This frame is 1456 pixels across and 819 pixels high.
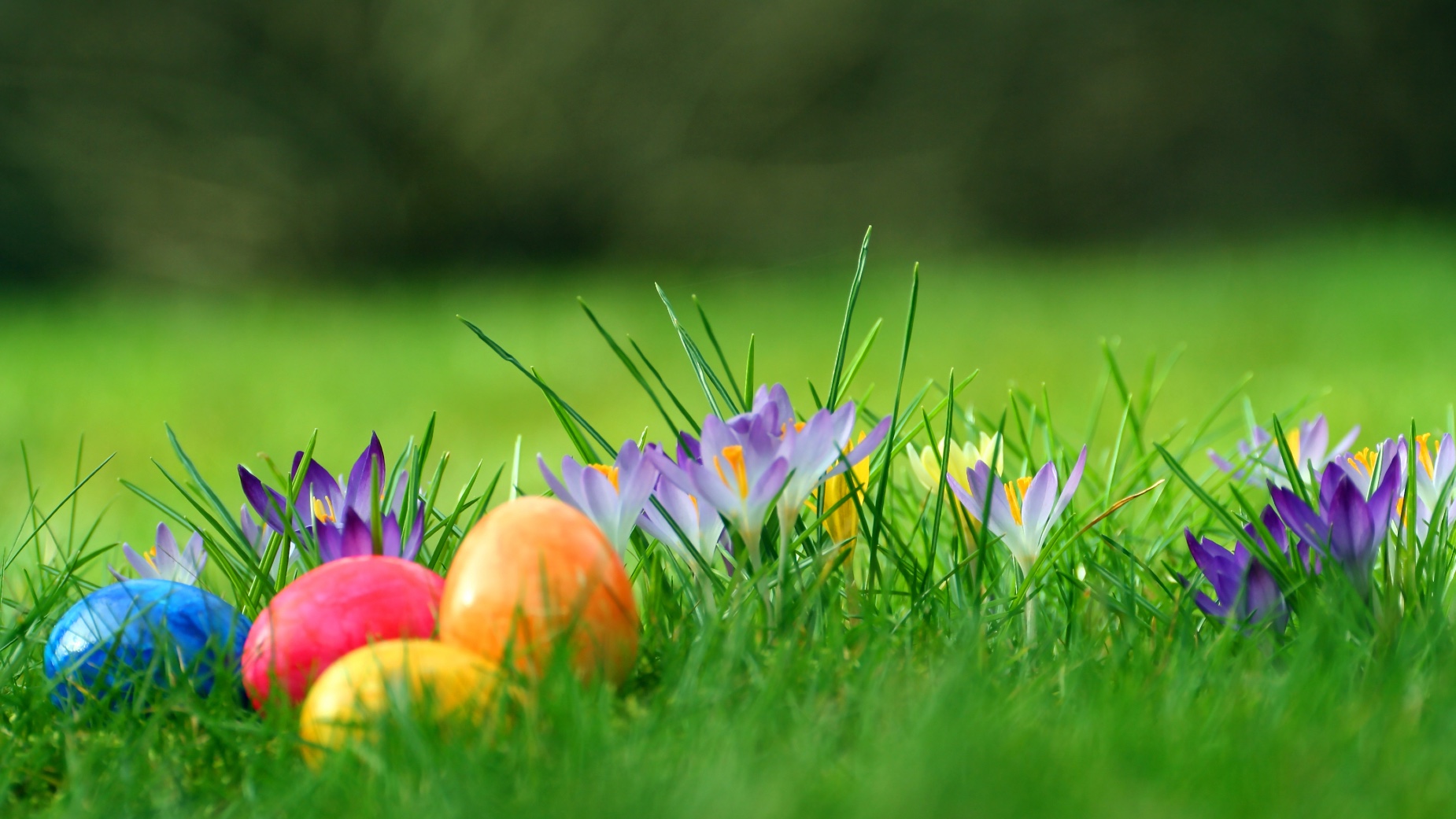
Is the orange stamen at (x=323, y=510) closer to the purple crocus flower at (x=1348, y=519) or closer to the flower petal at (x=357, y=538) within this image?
the flower petal at (x=357, y=538)

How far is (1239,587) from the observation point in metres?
0.80

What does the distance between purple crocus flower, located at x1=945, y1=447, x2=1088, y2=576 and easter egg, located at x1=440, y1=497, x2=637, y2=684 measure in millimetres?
244

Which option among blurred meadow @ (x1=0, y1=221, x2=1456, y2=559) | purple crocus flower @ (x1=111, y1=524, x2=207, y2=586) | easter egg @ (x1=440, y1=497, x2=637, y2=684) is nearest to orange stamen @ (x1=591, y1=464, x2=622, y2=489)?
easter egg @ (x1=440, y1=497, x2=637, y2=684)

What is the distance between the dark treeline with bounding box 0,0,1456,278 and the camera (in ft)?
15.4

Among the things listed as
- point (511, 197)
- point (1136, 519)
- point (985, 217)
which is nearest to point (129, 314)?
point (511, 197)

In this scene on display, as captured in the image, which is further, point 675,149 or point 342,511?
point 675,149

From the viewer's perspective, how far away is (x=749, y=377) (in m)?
0.93

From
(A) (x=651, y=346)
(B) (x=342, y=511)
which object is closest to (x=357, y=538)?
(B) (x=342, y=511)

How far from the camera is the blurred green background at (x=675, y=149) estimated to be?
4.64 meters

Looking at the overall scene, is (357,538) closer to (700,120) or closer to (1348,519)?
(1348,519)

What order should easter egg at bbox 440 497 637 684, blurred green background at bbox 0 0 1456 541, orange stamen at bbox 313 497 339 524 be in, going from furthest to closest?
blurred green background at bbox 0 0 1456 541 < orange stamen at bbox 313 497 339 524 < easter egg at bbox 440 497 637 684

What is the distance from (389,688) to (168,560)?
1.46 feet

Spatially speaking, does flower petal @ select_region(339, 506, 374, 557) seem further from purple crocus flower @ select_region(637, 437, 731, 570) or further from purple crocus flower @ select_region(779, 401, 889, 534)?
purple crocus flower @ select_region(779, 401, 889, 534)

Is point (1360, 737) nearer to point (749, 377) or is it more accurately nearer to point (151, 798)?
point (749, 377)
